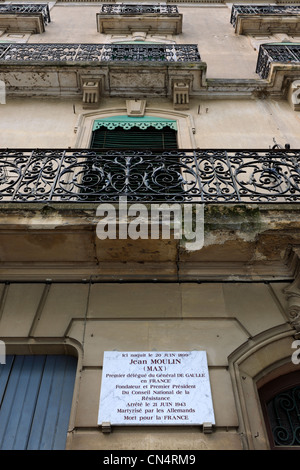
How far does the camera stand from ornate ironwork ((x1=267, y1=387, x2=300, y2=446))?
13.4 feet

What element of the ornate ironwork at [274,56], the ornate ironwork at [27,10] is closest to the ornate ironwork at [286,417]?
the ornate ironwork at [274,56]

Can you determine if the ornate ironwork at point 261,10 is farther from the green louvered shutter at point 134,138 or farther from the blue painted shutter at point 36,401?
the blue painted shutter at point 36,401

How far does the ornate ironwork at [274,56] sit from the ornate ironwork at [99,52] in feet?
5.46

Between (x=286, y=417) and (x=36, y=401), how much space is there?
284 cm

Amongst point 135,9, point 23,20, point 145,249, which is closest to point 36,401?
point 145,249

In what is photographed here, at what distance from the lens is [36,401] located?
4258mm

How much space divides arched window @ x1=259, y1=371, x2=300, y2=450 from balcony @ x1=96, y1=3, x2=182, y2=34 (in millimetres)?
11848

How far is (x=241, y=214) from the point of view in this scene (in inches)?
184

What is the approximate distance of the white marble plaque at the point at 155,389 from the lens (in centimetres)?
380

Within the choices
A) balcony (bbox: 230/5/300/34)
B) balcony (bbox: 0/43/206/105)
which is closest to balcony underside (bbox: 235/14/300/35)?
balcony (bbox: 230/5/300/34)

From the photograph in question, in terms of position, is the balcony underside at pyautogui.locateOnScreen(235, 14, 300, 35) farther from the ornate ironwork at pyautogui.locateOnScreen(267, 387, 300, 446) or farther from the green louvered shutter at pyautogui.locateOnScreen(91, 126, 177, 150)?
the ornate ironwork at pyautogui.locateOnScreen(267, 387, 300, 446)

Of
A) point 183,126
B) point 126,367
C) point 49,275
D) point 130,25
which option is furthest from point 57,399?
point 130,25

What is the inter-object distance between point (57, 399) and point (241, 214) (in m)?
3.08
